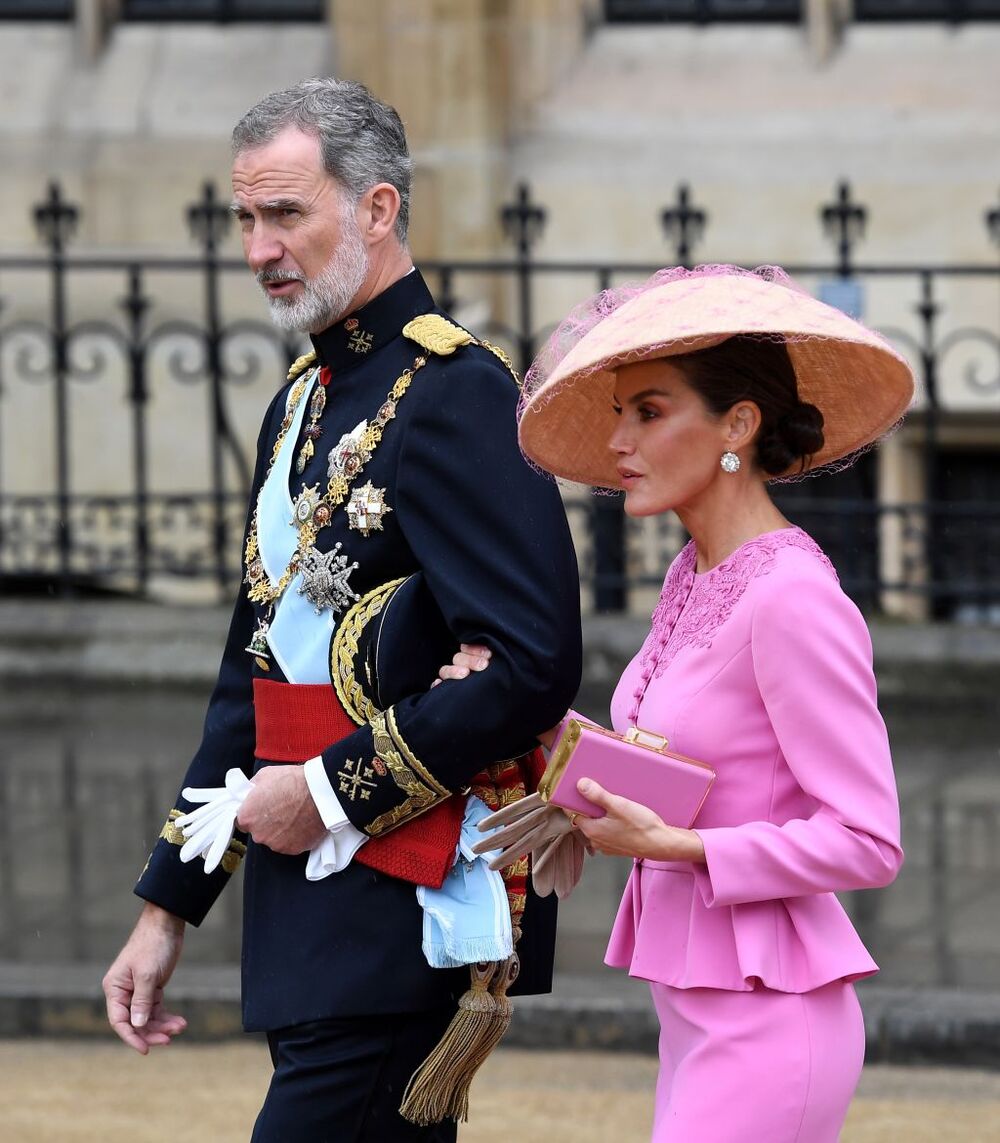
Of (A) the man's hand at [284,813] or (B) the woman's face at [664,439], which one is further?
(A) the man's hand at [284,813]

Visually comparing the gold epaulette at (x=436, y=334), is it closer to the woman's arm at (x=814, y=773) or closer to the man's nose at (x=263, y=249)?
the man's nose at (x=263, y=249)

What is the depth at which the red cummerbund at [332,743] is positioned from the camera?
2.98m

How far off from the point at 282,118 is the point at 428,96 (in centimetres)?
816

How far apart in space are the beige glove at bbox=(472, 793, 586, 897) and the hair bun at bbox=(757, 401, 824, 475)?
0.51 m

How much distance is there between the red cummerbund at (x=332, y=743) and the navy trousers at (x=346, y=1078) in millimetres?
194

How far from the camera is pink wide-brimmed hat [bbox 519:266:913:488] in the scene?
9.09ft

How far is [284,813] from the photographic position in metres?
2.97

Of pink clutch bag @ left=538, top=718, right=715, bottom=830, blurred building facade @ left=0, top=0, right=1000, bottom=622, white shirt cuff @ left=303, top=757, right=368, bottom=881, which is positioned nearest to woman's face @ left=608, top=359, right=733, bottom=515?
pink clutch bag @ left=538, top=718, right=715, bottom=830

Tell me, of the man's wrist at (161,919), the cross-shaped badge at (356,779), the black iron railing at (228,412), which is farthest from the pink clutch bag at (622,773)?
the black iron railing at (228,412)

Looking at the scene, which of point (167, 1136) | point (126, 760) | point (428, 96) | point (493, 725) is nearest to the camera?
point (493, 725)

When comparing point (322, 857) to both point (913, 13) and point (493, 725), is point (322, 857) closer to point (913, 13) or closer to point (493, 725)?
point (493, 725)

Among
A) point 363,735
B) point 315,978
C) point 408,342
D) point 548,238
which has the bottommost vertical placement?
point 315,978

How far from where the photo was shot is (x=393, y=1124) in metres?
2.98

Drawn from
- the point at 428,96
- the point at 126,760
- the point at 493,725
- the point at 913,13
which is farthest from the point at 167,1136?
the point at 913,13
